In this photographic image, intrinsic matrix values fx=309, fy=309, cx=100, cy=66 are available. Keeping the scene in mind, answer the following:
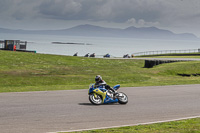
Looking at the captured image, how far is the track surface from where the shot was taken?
11086 mm

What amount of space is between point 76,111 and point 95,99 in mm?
2042

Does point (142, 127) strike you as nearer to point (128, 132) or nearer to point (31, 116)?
point (128, 132)

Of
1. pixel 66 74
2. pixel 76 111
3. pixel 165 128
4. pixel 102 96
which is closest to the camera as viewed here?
pixel 165 128

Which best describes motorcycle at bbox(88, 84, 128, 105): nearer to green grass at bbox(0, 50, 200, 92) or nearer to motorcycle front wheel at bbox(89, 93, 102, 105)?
motorcycle front wheel at bbox(89, 93, 102, 105)

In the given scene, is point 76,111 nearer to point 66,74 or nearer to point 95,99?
point 95,99

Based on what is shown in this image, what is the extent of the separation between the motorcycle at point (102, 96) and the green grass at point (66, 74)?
6.80 metres

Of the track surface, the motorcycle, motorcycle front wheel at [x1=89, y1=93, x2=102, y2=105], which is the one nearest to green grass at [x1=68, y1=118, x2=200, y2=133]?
the track surface

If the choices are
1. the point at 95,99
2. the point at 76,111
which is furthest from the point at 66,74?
the point at 76,111

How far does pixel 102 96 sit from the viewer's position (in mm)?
15477

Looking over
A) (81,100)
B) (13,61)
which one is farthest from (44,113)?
(13,61)

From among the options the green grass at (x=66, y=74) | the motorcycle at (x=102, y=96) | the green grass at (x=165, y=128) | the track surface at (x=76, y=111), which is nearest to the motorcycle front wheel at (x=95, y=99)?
the motorcycle at (x=102, y=96)

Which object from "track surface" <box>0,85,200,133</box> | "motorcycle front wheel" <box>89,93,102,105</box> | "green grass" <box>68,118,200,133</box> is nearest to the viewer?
"green grass" <box>68,118,200,133</box>

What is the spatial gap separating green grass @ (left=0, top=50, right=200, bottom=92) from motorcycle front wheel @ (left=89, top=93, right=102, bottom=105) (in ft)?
22.2

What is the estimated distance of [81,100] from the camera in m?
16.8
